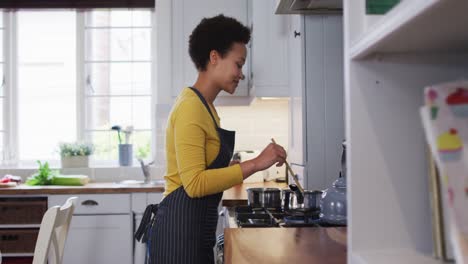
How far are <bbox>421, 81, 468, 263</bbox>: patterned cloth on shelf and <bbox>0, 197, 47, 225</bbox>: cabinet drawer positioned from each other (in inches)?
132

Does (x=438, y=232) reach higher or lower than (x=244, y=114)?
lower

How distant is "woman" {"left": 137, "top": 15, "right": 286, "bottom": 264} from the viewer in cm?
147

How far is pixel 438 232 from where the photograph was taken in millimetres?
629

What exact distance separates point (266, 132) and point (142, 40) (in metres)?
1.45

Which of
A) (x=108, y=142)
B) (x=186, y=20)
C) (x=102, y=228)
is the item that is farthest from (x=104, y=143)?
(x=186, y=20)

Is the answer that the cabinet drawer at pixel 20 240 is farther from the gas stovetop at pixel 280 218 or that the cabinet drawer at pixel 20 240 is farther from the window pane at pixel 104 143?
the gas stovetop at pixel 280 218

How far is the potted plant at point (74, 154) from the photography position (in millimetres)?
4047

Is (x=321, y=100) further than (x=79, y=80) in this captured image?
No

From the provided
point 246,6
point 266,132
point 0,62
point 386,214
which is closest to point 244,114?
point 266,132

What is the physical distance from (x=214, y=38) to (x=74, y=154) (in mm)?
2725

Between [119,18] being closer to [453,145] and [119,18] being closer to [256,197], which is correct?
[256,197]

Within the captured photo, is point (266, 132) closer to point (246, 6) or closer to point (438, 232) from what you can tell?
point (246, 6)

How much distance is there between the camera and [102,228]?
3430 millimetres

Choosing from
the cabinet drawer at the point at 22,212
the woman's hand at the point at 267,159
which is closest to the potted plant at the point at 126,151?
the cabinet drawer at the point at 22,212
